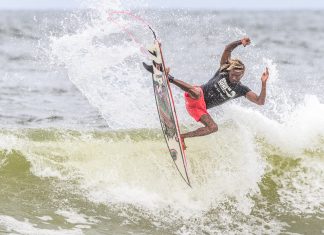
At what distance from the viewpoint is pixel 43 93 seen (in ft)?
70.0

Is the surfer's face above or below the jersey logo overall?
above

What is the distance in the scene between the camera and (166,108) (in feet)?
29.2

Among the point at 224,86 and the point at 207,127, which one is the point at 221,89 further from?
the point at 207,127

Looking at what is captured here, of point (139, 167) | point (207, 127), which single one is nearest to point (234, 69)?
point (207, 127)

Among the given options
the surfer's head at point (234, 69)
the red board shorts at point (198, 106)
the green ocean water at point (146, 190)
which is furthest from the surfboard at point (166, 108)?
the surfer's head at point (234, 69)

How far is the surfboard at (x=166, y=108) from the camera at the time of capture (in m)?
8.65

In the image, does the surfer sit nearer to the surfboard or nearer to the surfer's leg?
the surfer's leg

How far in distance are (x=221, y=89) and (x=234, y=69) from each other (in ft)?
1.12

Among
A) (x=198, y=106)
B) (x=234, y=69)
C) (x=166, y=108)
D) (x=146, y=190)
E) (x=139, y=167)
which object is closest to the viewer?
(x=166, y=108)

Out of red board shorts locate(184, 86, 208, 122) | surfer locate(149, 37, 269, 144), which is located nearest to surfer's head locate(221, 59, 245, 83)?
surfer locate(149, 37, 269, 144)

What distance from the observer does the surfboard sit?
8.65 metres

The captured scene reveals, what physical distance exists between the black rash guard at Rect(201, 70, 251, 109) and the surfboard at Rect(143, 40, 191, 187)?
0.67 metres

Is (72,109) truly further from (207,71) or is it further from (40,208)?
(40,208)

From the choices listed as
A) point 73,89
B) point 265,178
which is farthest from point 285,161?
point 73,89
